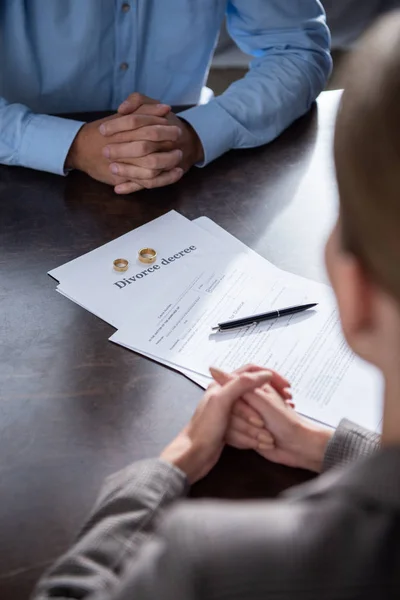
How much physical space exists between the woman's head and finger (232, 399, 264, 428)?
255 mm

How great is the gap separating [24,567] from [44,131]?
0.82m

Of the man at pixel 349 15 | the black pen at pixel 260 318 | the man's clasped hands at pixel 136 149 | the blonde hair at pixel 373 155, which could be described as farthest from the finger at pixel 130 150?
the man at pixel 349 15

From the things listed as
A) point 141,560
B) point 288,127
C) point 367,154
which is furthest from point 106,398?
point 288,127

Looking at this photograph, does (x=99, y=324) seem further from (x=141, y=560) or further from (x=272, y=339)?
(x=141, y=560)

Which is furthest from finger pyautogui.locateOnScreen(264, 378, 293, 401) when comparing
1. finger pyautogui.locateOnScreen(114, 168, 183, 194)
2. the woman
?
finger pyautogui.locateOnScreen(114, 168, 183, 194)

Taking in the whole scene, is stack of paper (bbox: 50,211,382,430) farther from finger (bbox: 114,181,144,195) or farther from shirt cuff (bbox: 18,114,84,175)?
shirt cuff (bbox: 18,114,84,175)

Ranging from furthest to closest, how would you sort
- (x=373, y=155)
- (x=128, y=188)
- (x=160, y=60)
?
1. (x=160, y=60)
2. (x=128, y=188)
3. (x=373, y=155)

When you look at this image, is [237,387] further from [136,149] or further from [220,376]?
[136,149]

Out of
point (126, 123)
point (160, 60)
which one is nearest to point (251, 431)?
point (126, 123)

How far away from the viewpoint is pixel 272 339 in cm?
92

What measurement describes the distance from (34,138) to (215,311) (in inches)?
19.8

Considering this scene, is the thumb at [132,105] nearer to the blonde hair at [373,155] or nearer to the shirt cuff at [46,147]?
the shirt cuff at [46,147]

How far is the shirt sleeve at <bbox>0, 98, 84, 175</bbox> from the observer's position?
1.22m

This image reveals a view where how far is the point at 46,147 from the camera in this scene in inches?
48.1
